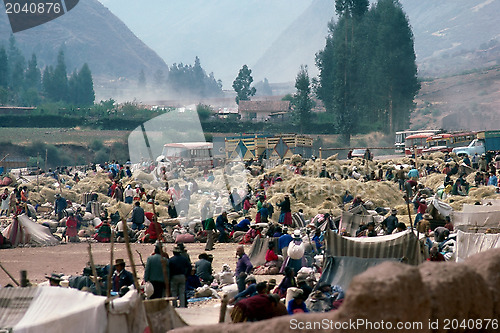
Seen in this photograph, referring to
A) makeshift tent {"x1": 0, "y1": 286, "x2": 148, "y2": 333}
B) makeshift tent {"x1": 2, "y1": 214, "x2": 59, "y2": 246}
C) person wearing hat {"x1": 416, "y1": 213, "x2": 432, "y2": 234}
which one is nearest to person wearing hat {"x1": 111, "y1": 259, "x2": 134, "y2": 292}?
makeshift tent {"x1": 0, "y1": 286, "x2": 148, "y2": 333}

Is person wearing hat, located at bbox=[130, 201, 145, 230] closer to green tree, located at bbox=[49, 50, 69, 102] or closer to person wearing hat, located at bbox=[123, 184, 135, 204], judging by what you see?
person wearing hat, located at bbox=[123, 184, 135, 204]

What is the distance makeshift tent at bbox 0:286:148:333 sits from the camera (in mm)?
6000

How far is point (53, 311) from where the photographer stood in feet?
20.1

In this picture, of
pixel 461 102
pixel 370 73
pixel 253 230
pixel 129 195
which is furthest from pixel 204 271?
pixel 461 102

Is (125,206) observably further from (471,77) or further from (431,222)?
(471,77)

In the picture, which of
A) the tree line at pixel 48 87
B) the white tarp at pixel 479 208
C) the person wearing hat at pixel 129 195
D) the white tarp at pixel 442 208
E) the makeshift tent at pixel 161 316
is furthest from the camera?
the tree line at pixel 48 87

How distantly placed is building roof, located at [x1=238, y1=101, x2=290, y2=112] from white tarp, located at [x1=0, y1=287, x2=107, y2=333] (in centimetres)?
8368

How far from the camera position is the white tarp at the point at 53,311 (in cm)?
599

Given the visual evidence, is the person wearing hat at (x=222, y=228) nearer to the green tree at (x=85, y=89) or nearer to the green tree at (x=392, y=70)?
the green tree at (x=392, y=70)

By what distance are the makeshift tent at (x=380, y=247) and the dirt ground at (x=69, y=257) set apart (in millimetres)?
3471

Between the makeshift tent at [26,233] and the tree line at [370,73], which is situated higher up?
the tree line at [370,73]

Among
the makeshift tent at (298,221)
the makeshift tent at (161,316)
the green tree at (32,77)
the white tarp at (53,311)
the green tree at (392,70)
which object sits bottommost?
the makeshift tent at (298,221)

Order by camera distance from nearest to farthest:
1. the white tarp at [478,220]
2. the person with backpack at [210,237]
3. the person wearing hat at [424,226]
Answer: the white tarp at [478,220] → the person wearing hat at [424,226] → the person with backpack at [210,237]

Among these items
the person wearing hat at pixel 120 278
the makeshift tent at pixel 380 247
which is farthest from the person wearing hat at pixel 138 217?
the makeshift tent at pixel 380 247
